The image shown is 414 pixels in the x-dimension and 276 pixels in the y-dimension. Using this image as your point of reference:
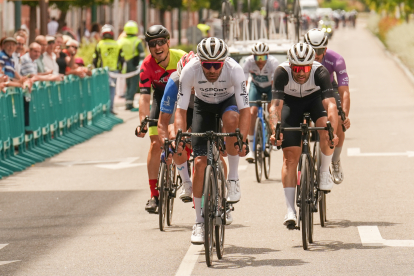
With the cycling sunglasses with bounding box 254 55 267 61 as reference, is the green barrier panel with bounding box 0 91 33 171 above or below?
below

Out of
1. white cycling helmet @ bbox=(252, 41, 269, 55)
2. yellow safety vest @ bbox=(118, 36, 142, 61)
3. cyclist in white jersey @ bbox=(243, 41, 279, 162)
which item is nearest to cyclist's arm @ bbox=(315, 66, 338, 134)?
cyclist in white jersey @ bbox=(243, 41, 279, 162)

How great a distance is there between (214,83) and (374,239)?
83.4 inches

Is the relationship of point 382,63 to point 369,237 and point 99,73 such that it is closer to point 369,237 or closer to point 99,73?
point 99,73

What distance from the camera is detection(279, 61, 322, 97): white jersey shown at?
8.52 metres

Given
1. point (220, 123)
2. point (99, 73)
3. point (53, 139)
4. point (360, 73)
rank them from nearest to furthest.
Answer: point (220, 123) → point (53, 139) → point (99, 73) → point (360, 73)

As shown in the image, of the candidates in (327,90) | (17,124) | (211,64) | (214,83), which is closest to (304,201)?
(327,90)

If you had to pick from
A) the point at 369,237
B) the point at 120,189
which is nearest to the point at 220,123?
the point at 369,237

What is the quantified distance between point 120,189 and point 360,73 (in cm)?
2434

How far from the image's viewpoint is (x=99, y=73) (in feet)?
66.7

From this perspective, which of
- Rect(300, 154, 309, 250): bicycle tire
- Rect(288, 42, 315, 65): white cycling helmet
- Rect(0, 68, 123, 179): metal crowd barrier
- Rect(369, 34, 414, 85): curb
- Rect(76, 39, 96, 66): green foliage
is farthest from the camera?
Rect(369, 34, 414, 85): curb

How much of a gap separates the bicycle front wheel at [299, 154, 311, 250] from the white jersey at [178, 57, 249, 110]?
0.76 m

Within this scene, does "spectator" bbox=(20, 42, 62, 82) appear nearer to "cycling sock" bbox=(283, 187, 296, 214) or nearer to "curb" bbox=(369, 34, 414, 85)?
"cycling sock" bbox=(283, 187, 296, 214)

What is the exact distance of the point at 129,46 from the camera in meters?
22.7

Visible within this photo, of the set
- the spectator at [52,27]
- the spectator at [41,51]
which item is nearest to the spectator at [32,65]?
the spectator at [41,51]
